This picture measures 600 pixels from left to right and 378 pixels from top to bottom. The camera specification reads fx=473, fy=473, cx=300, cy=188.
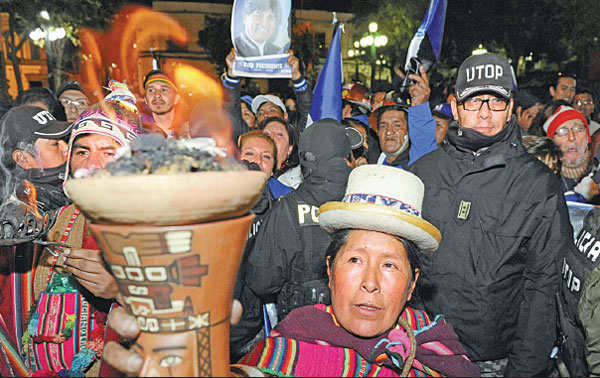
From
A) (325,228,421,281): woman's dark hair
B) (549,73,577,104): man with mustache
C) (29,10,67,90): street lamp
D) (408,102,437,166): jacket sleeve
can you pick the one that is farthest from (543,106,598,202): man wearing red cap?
(29,10,67,90): street lamp

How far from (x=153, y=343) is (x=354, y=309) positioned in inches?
45.7

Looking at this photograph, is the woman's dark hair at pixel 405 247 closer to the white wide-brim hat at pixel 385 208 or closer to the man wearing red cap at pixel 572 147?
the white wide-brim hat at pixel 385 208

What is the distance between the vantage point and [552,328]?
2.95m

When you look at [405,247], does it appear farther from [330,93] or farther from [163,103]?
[163,103]

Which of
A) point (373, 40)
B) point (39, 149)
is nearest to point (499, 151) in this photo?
point (39, 149)

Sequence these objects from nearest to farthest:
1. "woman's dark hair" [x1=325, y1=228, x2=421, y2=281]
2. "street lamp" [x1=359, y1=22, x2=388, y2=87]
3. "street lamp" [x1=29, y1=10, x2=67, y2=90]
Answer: "woman's dark hair" [x1=325, y1=228, x2=421, y2=281], "street lamp" [x1=29, y1=10, x2=67, y2=90], "street lamp" [x1=359, y1=22, x2=388, y2=87]

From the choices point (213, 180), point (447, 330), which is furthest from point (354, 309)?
point (213, 180)

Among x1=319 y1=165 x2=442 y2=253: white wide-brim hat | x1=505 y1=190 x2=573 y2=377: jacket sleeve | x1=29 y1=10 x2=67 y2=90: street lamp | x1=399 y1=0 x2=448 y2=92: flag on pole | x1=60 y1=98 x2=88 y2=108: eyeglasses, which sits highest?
x1=29 y1=10 x2=67 y2=90: street lamp

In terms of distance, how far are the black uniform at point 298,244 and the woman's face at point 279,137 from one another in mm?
2217

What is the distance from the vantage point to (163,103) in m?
5.85

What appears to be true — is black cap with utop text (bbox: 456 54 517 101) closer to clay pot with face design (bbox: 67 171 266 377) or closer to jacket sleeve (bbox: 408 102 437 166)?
jacket sleeve (bbox: 408 102 437 166)

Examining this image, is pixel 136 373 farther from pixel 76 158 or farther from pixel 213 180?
pixel 76 158

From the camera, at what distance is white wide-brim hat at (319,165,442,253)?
1992mm

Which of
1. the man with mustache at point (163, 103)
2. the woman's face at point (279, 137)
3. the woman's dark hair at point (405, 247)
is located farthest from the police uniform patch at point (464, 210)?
the man with mustache at point (163, 103)
